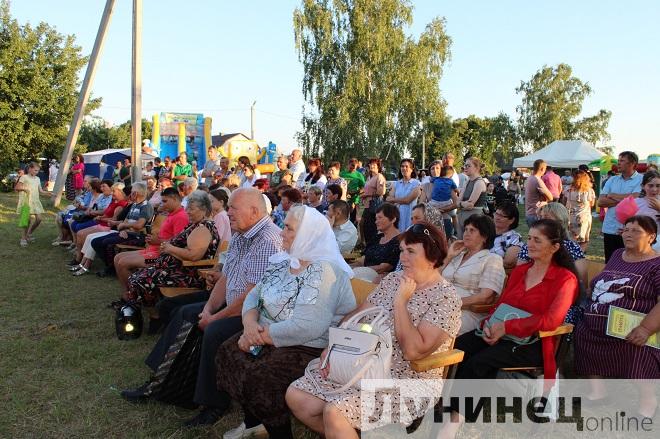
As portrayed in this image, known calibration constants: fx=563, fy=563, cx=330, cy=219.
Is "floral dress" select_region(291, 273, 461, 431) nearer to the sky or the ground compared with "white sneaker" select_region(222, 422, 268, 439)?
nearer to the sky

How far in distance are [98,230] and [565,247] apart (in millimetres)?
7090

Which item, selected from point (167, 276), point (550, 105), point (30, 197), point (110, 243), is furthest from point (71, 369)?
point (550, 105)

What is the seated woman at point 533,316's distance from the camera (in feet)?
10.3

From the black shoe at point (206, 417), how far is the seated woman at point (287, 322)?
0.75 feet

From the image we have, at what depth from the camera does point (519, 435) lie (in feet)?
10.5

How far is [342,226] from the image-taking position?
6105mm

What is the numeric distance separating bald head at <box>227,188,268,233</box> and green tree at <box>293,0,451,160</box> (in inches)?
889

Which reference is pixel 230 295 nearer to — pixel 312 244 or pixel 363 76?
pixel 312 244

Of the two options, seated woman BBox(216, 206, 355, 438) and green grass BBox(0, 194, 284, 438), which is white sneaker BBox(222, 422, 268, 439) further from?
green grass BBox(0, 194, 284, 438)

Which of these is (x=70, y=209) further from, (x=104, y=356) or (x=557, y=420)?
(x=557, y=420)

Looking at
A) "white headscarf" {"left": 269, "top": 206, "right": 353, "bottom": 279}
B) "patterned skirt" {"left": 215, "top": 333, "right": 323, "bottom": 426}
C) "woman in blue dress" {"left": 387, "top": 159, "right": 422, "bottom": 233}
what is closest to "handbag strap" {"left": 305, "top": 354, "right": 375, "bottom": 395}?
"patterned skirt" {"left": 215, "top": 333, "right": 323, "bottom": 426}

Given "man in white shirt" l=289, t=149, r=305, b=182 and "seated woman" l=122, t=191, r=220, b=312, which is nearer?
"seated woman" l=122, t=191, r=220, b=312

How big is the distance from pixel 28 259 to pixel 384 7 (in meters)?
20.8

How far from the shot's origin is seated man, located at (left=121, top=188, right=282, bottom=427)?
335 cm
